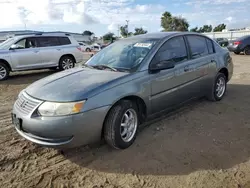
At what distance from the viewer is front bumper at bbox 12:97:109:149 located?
9.74 ft

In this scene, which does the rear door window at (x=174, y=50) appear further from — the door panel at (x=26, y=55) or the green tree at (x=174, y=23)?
the green tree at (x=174, y=23)

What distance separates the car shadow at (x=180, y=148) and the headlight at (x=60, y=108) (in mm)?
742

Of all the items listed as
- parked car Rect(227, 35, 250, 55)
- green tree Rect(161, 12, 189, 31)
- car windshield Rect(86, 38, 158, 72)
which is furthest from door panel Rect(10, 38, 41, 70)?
green tree Rect(161, 12, 189, 31)

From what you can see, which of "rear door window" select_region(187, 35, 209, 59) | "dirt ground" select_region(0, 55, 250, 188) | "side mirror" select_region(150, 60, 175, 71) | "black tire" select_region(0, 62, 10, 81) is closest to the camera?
"dirt ground" select_region(0, 55, 250, 188)

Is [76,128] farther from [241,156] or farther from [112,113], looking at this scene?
[241,156]

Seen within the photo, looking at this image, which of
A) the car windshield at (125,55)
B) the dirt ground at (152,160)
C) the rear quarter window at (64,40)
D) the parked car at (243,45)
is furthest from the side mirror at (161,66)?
the parked car at (243,45)

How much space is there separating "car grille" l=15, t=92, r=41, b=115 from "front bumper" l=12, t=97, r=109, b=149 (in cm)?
6

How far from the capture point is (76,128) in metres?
3.00

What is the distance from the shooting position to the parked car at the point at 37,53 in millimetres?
9602

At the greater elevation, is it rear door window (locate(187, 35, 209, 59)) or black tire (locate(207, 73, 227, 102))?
rear door window (locate(187, 35, 209, 59))

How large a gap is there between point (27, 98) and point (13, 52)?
7223mm

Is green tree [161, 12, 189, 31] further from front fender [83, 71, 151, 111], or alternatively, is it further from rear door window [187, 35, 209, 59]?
front fender [83, 71, 151, 111]

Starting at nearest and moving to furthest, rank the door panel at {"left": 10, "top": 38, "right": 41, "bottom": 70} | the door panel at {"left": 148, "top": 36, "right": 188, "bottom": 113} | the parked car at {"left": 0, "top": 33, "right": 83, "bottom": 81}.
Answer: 1. the door panel at {"left": 148, "top": 36, "right": 188, "bottom": 113}
2. the parked car at {"left": 0, "top": 33, "right": 83, "bottom": 81}
3. the door panel at {"left": 10, "top": 38, "right": 41, "bottom": 70}

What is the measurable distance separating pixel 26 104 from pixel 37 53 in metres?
7.46
